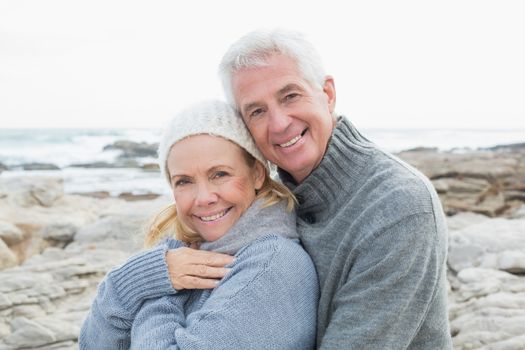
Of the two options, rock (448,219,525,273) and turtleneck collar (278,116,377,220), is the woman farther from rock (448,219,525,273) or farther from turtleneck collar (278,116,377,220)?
rock (448,219,525,273)

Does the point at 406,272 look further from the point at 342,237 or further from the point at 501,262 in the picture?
the point at 501,262

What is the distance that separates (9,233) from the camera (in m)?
8.88

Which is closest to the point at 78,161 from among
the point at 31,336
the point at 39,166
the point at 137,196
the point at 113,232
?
the point at 39,166

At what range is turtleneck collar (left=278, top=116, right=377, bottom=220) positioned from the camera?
2.36 m

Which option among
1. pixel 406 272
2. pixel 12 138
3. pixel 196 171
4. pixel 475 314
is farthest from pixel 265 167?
pixel 12 138

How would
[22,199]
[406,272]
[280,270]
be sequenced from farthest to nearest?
[22,199] < [280,270] < [406,272]

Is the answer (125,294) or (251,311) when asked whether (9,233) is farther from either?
(251,311)

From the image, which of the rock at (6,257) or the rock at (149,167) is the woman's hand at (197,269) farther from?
the rock at (149,167)

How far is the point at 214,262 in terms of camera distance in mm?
2379

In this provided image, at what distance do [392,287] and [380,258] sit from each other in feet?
0.35

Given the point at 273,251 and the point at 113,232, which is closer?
the point at 273,251

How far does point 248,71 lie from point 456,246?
518 cm

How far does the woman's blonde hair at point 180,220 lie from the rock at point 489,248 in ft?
14.9

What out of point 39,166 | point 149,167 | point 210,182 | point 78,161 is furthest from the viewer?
point 78,161
